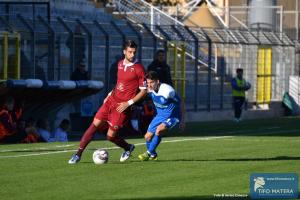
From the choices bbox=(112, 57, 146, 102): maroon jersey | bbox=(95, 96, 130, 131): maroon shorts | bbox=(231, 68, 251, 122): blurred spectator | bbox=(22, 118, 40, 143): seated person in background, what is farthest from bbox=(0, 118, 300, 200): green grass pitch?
bbox=(231, 68, 251, 122): blurred spectator

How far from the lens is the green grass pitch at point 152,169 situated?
14.2 meters

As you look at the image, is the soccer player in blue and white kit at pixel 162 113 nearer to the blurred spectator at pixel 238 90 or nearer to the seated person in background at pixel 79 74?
the seated person in background at pixel 79 74

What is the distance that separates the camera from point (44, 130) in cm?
2680

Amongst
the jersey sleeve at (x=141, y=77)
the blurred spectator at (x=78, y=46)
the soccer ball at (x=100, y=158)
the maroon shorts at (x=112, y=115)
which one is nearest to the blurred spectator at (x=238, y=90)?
the blurred spectator at (x=78, y=46)

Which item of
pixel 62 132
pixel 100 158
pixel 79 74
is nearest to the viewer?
pixel 100 158

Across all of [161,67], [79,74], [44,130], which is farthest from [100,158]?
[79,74]

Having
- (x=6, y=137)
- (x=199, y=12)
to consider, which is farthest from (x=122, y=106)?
(x=199, y=12)

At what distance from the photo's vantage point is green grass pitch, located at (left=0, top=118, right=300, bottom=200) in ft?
46.5

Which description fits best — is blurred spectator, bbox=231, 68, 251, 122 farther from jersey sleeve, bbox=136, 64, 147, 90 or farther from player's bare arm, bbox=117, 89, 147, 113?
player's bare arm, bbox=117, 89, 147, 113

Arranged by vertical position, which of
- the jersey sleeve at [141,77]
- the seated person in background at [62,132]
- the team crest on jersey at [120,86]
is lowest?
the seated person in background at [62,132]

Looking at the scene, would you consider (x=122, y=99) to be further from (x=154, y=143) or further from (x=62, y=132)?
(x=62, y=132)

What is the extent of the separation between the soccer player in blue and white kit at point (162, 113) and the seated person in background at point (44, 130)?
793 centimetres

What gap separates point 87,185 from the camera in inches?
587

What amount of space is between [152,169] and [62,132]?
10039mm
